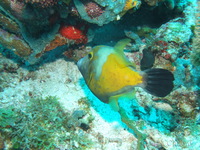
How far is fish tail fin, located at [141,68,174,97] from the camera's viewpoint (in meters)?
2.12

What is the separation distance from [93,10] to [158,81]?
7.74 feet

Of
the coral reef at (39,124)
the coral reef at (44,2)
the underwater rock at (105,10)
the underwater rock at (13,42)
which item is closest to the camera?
the coral reef at (44,2)

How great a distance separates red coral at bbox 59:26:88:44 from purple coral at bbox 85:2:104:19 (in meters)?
0.83

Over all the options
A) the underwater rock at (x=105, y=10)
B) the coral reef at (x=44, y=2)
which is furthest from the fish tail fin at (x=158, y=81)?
the coral reef at (x=44, y=2)

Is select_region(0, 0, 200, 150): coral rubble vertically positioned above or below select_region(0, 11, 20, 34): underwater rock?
below

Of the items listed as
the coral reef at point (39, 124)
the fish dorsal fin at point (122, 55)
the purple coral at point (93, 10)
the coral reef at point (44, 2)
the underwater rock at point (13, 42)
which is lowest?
the coral reef at point (39, 124)

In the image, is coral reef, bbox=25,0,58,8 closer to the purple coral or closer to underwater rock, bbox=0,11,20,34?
the purple coral

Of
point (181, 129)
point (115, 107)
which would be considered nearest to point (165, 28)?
point (181, 129)

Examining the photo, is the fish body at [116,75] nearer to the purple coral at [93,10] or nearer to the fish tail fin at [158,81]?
the fish tail fin at [158,81]

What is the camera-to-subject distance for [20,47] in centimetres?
395

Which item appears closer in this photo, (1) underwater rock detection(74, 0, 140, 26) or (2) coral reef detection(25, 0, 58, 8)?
(2) coral reef detection(25, 0, 58, 8)

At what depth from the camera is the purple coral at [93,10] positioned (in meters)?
3.46

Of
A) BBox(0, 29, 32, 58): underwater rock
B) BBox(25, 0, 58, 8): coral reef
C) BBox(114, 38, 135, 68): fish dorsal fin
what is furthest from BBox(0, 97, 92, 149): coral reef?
BBox(25, 0, 58, 8): coral reef

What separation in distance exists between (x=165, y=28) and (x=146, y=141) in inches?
125
